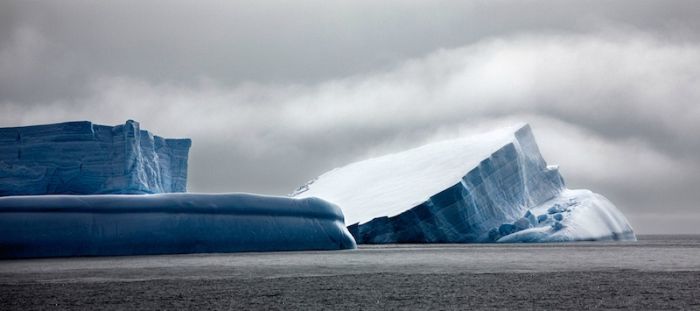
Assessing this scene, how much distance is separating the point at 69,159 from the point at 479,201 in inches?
465

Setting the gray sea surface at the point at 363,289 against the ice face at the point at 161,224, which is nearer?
the gray sea surface at the point at 363,289

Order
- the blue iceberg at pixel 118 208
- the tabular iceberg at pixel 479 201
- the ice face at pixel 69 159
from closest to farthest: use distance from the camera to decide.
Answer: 1. the blue iceberg at pixel 118 208
2. the ice face at pixel 69 159
3. the tabular iceberg at pixel 479 201

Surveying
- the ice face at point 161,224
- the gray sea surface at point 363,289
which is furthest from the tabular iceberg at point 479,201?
the gray sea surface at point 363,289

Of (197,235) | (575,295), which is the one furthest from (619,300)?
(197,235)

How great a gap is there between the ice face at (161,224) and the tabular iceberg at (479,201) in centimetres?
647

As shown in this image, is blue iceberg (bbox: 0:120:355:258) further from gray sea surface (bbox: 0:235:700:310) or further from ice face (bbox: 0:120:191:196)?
gray sea surface (bbox: 0:235:700:310)

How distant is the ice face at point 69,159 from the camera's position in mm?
17562

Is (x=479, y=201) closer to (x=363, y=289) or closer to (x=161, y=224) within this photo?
(x=161, y=224)

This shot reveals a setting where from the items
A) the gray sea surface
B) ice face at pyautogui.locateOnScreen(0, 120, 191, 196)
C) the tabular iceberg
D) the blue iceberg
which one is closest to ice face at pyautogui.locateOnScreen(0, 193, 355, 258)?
the blue iceberg

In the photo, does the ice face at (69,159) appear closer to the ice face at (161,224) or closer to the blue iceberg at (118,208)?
the blue iceberg at (118,208)

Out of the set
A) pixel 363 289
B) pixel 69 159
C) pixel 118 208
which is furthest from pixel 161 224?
pixel 363 289

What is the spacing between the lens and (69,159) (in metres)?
17.5

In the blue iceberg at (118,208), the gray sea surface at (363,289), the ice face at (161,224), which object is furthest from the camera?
the blue iceberg at (118,208)

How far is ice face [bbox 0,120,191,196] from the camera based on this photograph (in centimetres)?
1756
